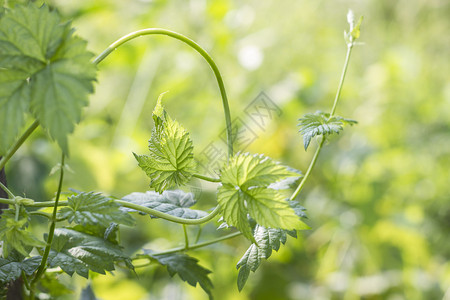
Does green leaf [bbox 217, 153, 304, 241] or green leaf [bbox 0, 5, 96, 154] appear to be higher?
green leaf [bbox 0, 5, 96, 154]

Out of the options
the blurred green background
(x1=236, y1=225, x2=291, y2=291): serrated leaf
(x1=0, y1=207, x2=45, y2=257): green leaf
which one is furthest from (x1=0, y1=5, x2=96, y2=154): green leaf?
the blurred green background

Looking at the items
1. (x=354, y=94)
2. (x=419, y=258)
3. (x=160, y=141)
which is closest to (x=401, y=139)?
(x=354, y=94)

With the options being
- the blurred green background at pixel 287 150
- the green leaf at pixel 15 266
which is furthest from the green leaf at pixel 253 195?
the blurred green background at pixel 287 150

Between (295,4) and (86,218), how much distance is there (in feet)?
6.07

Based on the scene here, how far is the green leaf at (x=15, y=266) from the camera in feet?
0.98

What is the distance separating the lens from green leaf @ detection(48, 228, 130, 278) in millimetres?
326

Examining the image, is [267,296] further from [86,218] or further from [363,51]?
[363,51]

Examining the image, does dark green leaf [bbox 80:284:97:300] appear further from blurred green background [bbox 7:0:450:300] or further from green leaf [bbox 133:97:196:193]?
blurred green background [bbox 7:0:450:300]

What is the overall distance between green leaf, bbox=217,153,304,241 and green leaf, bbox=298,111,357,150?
0.17ft

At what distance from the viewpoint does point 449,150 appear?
59.3 inches

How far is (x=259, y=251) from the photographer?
327 mm

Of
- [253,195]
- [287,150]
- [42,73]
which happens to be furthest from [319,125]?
[287,150]

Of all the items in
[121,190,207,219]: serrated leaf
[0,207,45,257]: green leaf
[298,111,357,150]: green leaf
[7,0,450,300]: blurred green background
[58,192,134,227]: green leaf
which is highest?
[7,0,450,300]: blurred green background

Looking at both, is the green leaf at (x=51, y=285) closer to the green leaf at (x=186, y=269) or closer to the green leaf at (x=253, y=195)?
the green leaf at (x=186, y=269)
